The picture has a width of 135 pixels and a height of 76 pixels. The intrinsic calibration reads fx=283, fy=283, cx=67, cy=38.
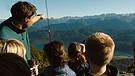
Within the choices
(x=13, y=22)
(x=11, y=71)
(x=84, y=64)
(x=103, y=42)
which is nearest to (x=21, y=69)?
(x=11, y=71)

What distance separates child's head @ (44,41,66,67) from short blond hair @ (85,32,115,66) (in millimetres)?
911

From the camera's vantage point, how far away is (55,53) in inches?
150

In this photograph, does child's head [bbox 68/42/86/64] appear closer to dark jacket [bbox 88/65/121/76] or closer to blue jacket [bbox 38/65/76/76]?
blue jacket [bbox 38/65/76/76]

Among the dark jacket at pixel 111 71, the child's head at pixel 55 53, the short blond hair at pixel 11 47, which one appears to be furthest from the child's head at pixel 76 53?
the short blond hair at pixel 11 47

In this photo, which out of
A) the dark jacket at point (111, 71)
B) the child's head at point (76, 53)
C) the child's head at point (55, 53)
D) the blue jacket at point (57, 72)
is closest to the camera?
the dark jacket at point (111, 71)

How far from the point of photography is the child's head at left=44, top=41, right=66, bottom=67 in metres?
3.81

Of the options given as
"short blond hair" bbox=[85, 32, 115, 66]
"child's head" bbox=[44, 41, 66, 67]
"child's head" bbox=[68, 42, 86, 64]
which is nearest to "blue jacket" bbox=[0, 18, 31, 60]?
"child's head" bbox=[44, 41, 66, 67]

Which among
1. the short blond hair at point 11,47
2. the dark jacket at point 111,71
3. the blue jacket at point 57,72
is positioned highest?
the short blond hair at point 11,47

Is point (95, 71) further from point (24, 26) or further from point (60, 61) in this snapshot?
point (24, 26)

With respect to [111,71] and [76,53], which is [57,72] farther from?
[76,53]

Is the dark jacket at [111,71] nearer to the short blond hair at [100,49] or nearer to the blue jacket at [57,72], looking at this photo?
the short blond hair at [100,49]

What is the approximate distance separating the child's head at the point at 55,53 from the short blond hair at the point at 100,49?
91 centimetres

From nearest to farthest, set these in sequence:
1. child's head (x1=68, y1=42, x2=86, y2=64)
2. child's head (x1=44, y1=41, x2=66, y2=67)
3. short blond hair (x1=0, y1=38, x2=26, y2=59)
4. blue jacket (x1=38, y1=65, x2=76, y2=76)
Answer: short blond hair (x1=0, y1=38, x2=26, y2=59) < blue jacket (x1=38, y1=65, x2=76, y2=76) < child's head (x1=44, y1=41, x2=66, y2=67) < child's head (x1=68, y1=42, x2=86, y2=64)

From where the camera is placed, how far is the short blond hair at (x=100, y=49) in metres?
2.90
